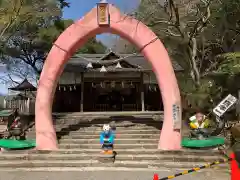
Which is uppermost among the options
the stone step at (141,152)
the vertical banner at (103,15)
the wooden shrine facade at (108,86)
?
the vertical banner at (103,15)

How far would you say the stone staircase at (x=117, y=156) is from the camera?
371 inches

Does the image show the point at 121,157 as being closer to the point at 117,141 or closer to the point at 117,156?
the point at 117,156

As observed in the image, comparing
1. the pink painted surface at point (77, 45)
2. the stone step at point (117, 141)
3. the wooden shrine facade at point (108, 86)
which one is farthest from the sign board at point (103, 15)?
the wooden shrine facade at point (108, 86)

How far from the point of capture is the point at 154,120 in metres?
14.2

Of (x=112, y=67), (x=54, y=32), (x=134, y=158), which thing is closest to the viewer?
(x=134, y=158)

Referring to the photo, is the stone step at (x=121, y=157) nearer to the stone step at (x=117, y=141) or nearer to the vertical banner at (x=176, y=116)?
the vertical banner at (x=176, y=116)

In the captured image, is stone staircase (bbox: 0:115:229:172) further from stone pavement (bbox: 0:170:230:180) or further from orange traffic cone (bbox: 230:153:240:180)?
orange traffic cone (bbox: 230:153:240:180)

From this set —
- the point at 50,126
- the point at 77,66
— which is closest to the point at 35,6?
the point at 77,66

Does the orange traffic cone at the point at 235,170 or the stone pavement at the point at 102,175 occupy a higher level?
the orange traffic cone at the point at 235,170

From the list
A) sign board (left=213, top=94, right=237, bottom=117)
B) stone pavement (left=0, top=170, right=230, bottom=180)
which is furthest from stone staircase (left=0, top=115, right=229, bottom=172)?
sign board (left=213, top=94, right=237, bottom=117)

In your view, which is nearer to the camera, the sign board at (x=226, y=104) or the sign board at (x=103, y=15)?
the sign board at (x=226, y=104)

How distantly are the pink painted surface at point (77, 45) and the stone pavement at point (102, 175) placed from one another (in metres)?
1.77

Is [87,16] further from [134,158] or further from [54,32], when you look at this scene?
[54,32]

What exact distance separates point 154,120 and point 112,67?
587 cm
